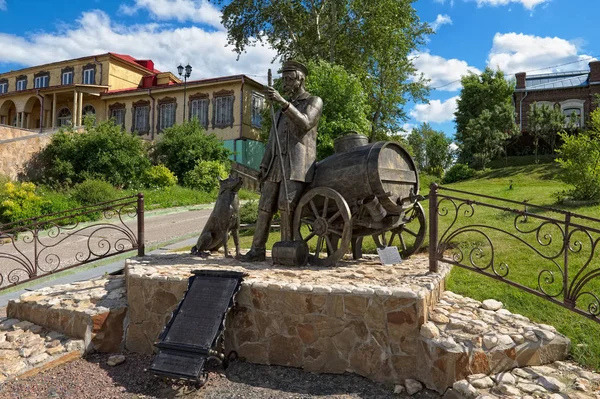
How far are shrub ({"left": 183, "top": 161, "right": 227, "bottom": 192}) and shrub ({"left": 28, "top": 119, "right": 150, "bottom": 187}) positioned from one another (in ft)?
7.74

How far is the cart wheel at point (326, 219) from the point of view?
17.1ft

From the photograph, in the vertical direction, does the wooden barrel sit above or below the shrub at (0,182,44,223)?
above

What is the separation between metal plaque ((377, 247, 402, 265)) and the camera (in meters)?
5.57

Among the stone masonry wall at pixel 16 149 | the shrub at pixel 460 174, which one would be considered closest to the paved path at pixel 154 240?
the stone masonry wall at pixel 16 149

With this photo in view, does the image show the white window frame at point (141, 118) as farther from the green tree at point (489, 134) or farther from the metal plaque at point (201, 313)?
the metal plaque at point (201, 313)

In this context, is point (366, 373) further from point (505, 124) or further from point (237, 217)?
point (505, 124)

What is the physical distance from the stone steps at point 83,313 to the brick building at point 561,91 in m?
28.2

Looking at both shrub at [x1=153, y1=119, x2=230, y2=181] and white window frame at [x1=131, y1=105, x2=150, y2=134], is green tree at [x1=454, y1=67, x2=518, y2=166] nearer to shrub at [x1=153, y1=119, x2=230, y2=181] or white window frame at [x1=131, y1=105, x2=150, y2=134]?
shrub at [x1=153, y1=119, x2=230, y2=181]

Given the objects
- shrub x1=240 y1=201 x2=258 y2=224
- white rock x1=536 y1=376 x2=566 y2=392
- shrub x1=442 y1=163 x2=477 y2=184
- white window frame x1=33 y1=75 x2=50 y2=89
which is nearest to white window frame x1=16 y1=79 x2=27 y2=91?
white window frame x1=33 y1=75 x2=50 y2=89

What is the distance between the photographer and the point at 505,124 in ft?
Result: 87.7

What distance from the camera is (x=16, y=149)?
715 inches

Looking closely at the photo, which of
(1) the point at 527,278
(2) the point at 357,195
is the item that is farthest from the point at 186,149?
(1) the point at 527,278

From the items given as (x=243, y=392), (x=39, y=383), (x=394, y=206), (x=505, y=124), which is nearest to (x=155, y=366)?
(x=243, y=392)

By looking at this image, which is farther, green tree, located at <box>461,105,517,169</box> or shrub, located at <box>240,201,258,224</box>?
green tree, located at <box>461,105,517,169</box>
